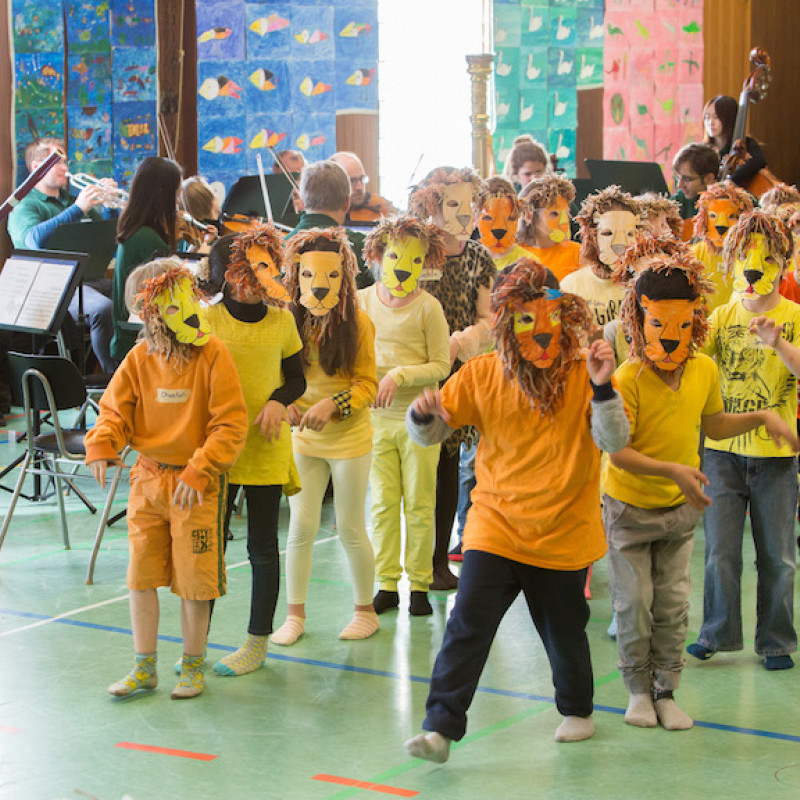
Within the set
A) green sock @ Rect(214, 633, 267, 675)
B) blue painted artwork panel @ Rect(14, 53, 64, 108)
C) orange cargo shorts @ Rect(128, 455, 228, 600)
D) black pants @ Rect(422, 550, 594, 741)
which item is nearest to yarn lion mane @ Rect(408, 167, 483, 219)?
orange cargo shorts @ Rect(128, 455, 228, 600)

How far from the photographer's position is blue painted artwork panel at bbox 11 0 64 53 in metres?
9.98

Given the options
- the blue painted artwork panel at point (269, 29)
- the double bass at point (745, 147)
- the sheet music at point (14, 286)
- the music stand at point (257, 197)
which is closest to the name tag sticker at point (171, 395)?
the sheet music at point (14, 286)

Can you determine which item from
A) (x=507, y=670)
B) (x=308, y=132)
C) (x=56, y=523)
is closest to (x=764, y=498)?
(x=507, y=670)

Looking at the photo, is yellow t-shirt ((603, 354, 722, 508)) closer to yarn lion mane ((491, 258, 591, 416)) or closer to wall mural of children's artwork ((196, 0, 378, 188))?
yarn lion mane ((491, 258, 591, 416))

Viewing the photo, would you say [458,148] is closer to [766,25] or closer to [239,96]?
[239,96]

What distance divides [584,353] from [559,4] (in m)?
9.06

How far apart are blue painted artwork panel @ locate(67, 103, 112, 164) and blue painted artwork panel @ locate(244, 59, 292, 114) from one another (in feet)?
4.27

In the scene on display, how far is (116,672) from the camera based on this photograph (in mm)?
3902

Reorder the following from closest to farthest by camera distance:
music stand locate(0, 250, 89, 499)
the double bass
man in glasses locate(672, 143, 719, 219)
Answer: music stand locate(0, 250, 89, 499)
man in glasses locate(672, 143, 719, 219)
the double bass

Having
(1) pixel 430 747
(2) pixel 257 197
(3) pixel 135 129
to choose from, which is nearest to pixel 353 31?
(3) pixel 135 129

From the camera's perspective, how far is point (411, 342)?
439cm

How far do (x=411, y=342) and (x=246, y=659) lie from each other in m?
1.25

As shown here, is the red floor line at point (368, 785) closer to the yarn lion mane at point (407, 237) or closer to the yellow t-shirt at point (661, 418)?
the yellow t-shirt at point (661, 418)

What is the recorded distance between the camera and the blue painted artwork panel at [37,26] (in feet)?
32.7
